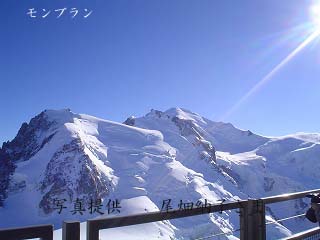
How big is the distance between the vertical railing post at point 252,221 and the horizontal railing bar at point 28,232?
2.59 m

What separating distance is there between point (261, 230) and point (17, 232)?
3199 millimetres

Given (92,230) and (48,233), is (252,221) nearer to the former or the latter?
(92,230)

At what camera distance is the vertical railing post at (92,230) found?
3.62m

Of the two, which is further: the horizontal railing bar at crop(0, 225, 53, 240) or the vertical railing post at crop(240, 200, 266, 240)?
the vertical railing post at crop(240, 200, 266, 240)

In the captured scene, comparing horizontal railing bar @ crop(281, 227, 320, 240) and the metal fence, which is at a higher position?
the metal fence

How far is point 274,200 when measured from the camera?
19.5 ft

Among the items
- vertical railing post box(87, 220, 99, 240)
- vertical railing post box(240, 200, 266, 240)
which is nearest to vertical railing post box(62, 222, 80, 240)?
vertical railing post box(87, 220, 99, 240)

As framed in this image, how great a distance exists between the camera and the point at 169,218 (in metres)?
4.32

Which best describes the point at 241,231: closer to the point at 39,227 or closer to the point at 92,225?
the point at 92,225

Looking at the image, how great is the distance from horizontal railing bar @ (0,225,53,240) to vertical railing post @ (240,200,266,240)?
259 cm

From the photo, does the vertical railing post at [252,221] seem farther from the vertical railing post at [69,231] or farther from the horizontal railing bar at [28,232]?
the horizontal railing bar at [28,232]

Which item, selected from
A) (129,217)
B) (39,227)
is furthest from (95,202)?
(39,227)

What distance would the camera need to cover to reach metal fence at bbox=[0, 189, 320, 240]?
3254 millimetres

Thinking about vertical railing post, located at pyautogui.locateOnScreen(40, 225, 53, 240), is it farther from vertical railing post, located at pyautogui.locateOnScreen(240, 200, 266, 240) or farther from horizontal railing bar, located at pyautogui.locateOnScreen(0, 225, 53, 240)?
vertical railing post, located at pyautogui.locateOnScreen(240, 200, 266, 240)
